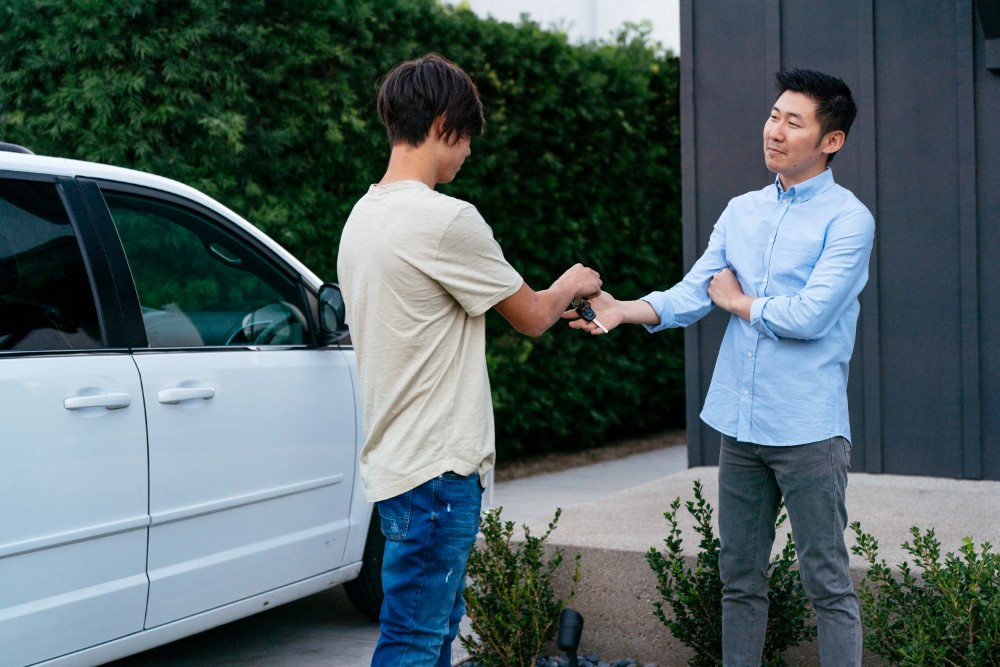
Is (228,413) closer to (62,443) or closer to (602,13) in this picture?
(62,443)

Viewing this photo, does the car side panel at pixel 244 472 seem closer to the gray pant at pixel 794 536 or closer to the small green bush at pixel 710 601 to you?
the small green bush at pixel 710 601

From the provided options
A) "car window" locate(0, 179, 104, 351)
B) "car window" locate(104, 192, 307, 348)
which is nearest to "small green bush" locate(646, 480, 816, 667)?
"car window" locate(104, 192, 307, 348)

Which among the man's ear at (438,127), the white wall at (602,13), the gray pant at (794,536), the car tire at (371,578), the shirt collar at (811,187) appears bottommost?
the car tire at (371,578)

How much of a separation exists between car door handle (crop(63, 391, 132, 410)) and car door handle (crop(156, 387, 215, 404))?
0.13 meters

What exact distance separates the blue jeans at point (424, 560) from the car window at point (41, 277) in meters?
1.24

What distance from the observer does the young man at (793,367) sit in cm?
292

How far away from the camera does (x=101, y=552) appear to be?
3.24 meters

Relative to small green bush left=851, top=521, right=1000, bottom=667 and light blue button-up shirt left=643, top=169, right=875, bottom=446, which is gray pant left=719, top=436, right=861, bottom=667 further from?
small green bush left=851, top=521, right=1000, bottom=667

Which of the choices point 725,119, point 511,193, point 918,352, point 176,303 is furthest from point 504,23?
point 176,303

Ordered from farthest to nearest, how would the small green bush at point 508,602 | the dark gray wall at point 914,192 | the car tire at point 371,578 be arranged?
1. the dark gray wall at point 914,192
2. the car tire at point 371,578
3. the small green bush at point 508,602

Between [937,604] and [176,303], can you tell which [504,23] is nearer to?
[176,303]

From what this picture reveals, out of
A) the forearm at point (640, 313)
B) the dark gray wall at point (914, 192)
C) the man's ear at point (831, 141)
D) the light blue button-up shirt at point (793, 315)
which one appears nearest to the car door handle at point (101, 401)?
the forearm at point (640, 313)

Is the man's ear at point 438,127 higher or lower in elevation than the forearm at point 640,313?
higher

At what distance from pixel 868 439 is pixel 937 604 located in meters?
2.28
